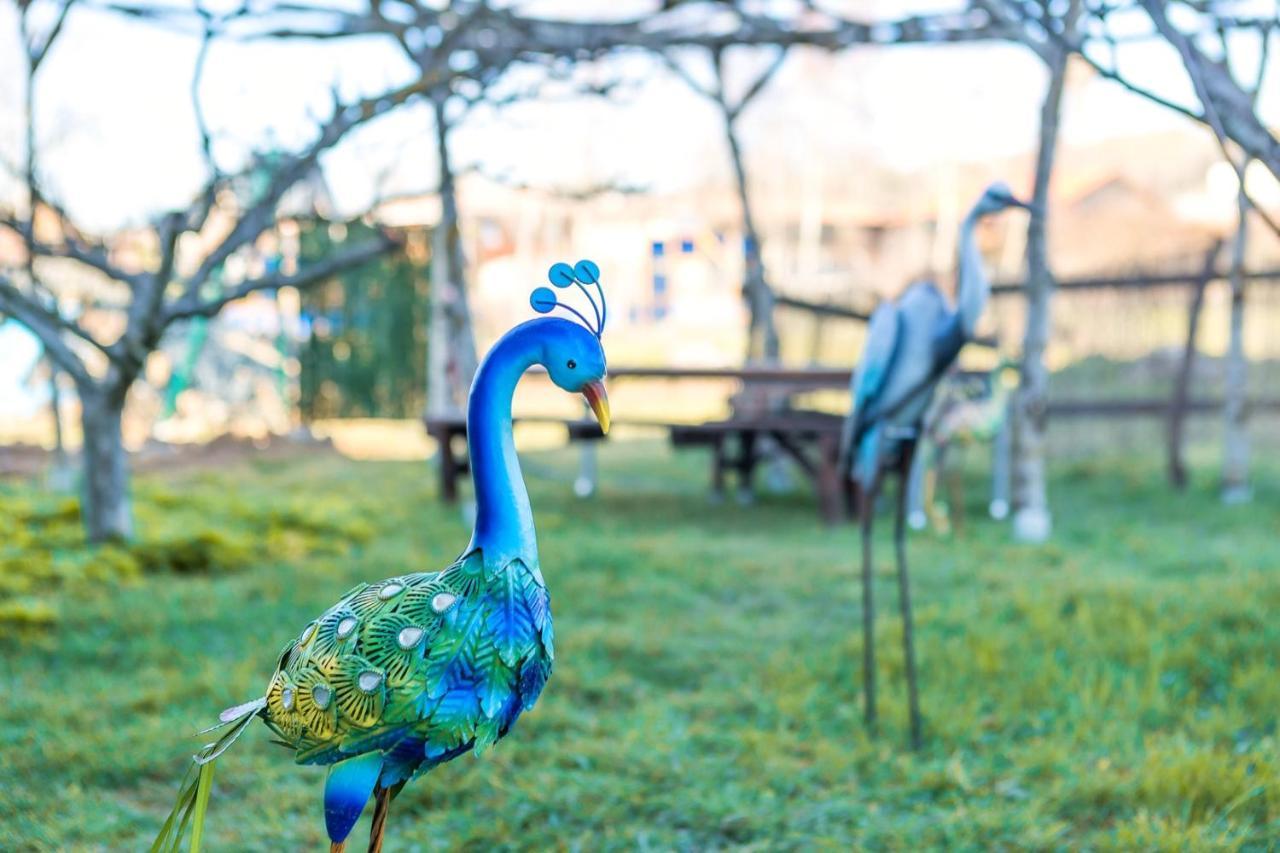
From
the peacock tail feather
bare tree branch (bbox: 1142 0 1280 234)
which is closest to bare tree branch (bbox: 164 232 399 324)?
the peacock tail feather

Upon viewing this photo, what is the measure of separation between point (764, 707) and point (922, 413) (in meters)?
1.20

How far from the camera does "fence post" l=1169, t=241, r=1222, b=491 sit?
8.81 metres

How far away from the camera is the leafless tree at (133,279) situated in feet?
16.8

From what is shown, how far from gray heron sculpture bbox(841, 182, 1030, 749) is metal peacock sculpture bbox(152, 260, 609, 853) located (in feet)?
6.79

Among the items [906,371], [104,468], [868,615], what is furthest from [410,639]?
[104,468]

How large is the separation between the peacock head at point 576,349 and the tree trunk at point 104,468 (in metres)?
4.46

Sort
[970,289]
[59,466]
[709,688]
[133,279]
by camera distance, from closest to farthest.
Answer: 1. [970,289]
2. [709,688]
3. [133,279]
4. [59,466]

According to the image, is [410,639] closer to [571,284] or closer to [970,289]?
[571,284]

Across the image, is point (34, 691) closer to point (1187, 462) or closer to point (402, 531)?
point (402, 531)

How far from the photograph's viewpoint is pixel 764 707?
3.88 m

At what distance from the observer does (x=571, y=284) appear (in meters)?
1.78

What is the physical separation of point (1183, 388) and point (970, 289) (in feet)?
20.7

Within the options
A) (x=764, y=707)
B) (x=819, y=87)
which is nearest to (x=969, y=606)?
(x=764, y=707)

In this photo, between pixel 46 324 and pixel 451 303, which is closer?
pixel 46 324
